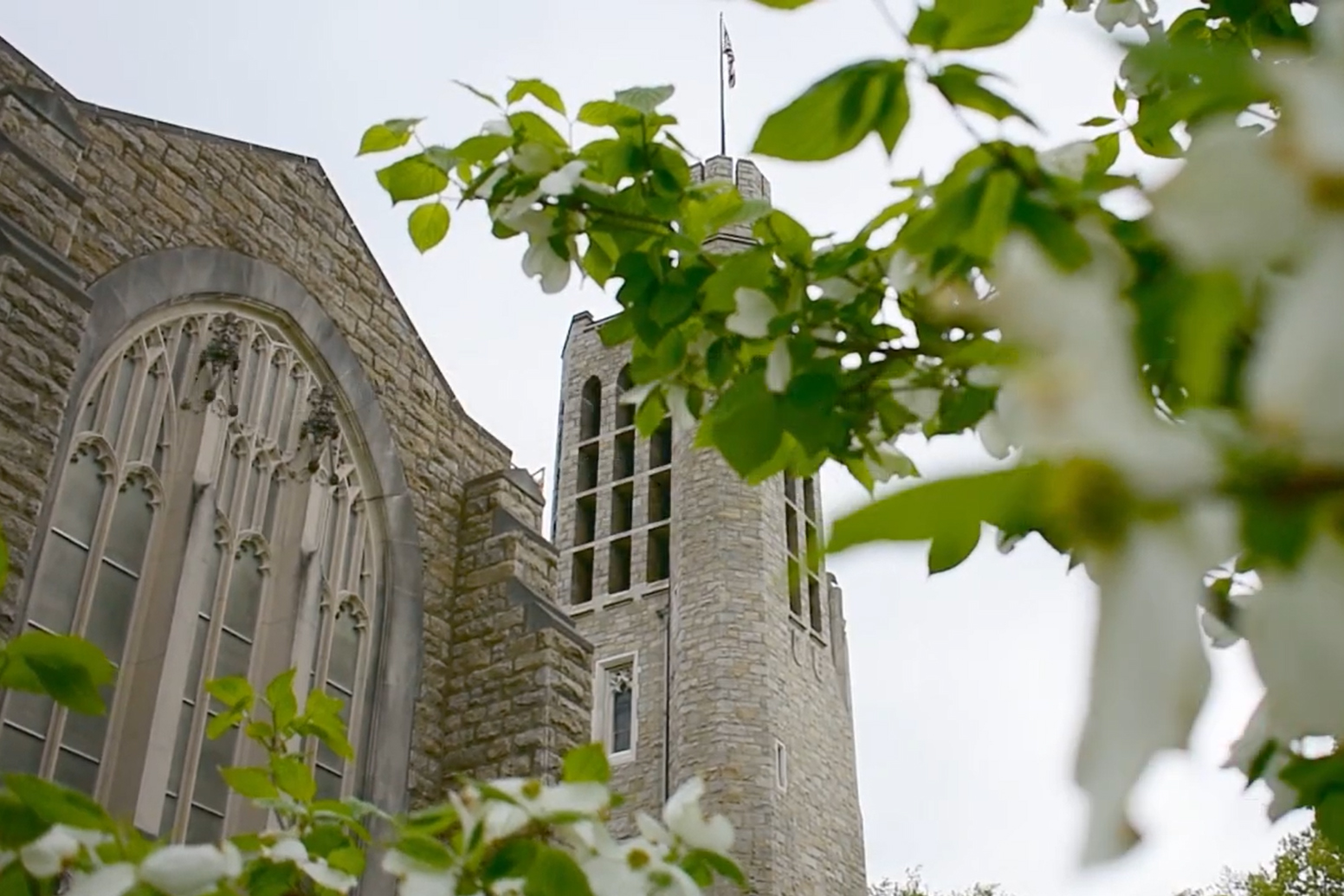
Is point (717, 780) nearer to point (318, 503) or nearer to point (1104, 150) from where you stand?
point (318, 503)

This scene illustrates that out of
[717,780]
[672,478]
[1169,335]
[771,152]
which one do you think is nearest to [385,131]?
[771,152]

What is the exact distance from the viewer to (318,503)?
7.31m

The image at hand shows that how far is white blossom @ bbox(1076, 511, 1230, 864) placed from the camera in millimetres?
382

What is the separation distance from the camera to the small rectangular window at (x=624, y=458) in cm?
2402

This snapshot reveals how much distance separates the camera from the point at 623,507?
77.9 ft

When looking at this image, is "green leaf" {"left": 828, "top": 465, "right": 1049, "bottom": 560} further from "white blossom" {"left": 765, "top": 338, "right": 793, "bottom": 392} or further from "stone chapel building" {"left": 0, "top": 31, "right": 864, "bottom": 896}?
"stone chapel building" {"left": 0, "top": 31, "right": 864, "bottom": 896}

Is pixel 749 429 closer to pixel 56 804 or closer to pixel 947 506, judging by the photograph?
pixel 56 804

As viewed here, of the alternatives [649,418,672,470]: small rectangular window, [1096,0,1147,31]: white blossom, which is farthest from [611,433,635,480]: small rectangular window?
[1096,0,1147,31]: white blossom

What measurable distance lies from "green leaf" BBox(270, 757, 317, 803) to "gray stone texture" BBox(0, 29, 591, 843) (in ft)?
12.6

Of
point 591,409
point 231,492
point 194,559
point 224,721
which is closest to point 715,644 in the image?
point 591,409

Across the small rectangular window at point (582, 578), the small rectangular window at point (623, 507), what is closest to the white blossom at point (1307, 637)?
the small rectangular window at point (582, 578)

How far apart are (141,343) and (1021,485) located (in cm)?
673

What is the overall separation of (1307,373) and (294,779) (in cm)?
169

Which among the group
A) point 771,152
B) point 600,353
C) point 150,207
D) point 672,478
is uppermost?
point 600,353
